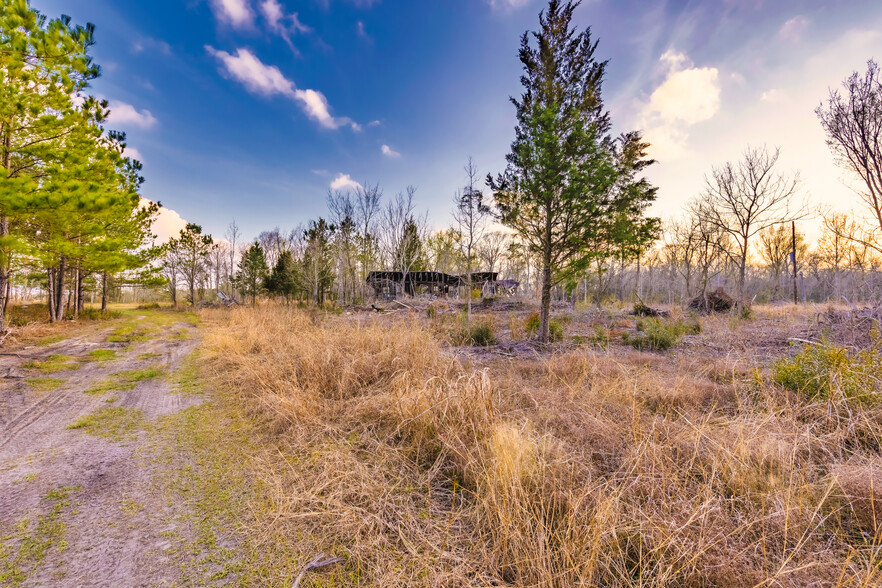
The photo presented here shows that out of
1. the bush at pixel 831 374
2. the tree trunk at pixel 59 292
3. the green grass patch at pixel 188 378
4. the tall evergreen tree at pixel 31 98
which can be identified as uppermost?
the tall evergreen tree at pixel 31 98

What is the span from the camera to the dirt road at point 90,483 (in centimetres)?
157

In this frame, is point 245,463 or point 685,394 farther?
point 685,394

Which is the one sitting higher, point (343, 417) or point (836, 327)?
point (836, 327)

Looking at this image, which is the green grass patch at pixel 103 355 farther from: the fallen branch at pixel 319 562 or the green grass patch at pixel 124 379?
the fallen branch at pixel 319 562

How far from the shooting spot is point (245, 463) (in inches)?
103

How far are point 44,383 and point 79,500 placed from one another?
4286mm

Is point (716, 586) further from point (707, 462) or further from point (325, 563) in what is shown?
point (325, 563)

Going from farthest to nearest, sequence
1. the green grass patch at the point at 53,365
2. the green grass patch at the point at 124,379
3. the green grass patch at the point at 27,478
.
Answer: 1. the green grass patch at the point at 53,365
2. the green grass patch at the point at 124,379
3. the green grass patch at the point at 27,478

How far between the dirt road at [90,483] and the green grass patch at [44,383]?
11mm

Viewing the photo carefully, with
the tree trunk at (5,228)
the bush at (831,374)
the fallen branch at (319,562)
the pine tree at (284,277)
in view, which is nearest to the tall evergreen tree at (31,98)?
the tree trunk at (5,228)

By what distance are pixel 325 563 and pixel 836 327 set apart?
11.8 meters

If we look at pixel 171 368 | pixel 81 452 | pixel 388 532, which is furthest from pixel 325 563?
pixel 171 368

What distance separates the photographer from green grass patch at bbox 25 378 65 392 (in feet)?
14.1

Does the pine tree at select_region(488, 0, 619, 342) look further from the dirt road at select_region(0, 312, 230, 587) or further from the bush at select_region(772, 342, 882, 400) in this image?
the dirt road at select_region(0, 312, 230, 587)
